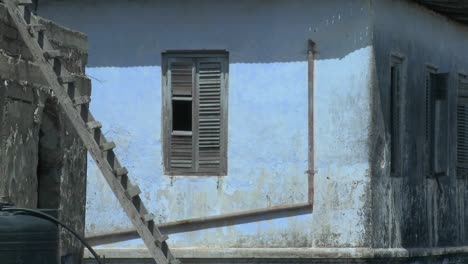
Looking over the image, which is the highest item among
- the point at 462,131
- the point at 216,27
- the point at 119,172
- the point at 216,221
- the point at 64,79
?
the point at 216,27

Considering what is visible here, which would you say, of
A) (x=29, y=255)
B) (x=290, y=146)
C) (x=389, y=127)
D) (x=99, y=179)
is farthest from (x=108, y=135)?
(x=29, y=255)

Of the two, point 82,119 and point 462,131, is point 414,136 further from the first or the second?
point 82,119

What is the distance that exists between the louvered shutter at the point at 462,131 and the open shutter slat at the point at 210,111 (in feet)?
15.0

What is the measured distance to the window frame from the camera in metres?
17.1

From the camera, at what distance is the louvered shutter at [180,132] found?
1727 cm

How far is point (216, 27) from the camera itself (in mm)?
17219

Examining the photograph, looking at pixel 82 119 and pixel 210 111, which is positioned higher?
pixel 210 111

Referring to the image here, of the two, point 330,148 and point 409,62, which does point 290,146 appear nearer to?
point 330,148

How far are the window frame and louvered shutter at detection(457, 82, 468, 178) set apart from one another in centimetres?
452

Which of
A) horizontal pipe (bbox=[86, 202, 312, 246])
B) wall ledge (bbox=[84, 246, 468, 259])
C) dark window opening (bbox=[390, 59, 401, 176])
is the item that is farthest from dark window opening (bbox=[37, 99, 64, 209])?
dark window opening (bbox=[390, 59, 401, 176])

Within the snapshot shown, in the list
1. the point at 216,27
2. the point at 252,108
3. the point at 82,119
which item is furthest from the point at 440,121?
the point at 82,119

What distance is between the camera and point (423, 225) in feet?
61.0

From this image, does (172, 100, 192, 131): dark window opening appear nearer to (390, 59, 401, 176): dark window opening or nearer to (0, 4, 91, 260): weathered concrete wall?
(390, 59, 401, 176): dark window opening

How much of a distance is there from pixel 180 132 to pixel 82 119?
552 cm
